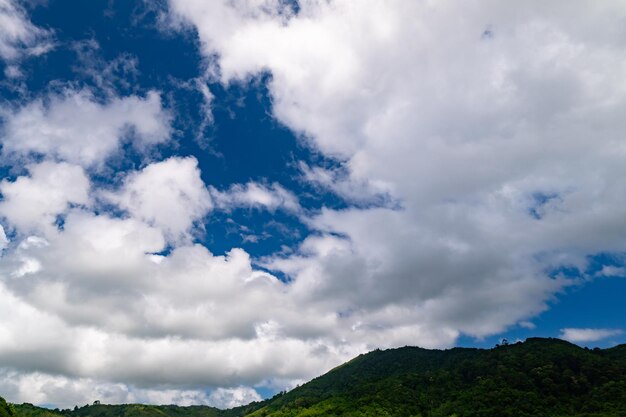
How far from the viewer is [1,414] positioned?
166625 millimetres
